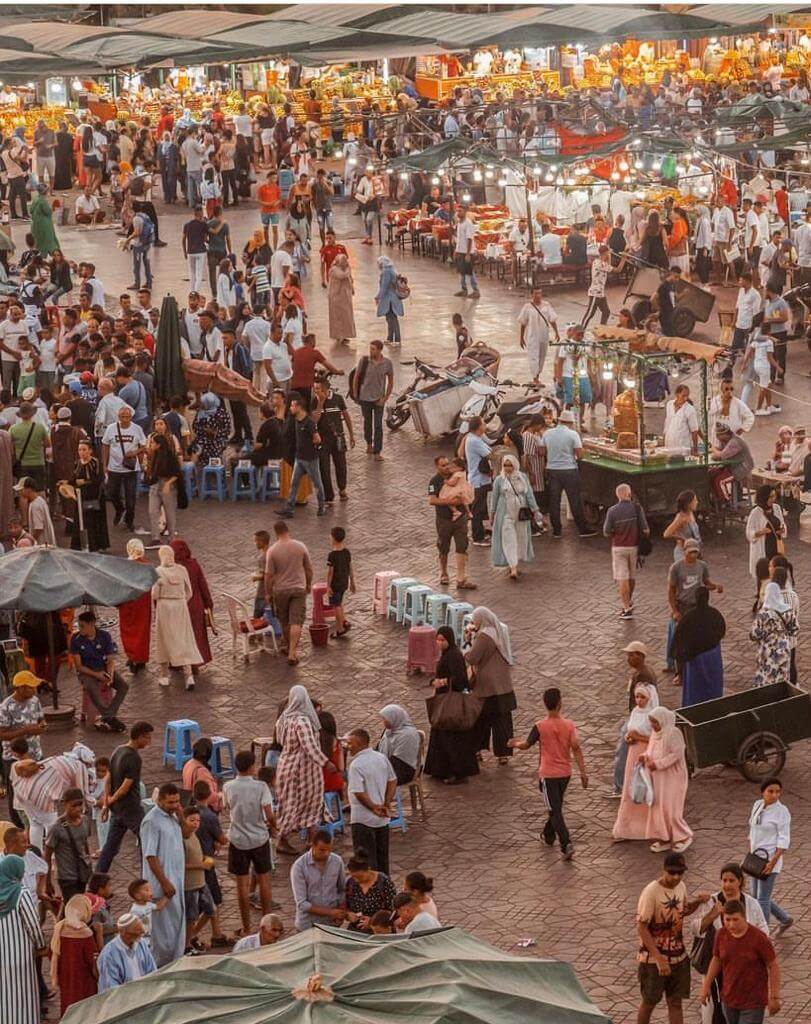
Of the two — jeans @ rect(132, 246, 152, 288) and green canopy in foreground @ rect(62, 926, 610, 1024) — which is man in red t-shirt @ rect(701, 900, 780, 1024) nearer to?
green canopy in foreground @ rect(62, 926, 610, 1024)

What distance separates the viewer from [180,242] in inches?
1513

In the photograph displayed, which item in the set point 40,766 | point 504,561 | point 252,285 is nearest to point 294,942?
point 40,766

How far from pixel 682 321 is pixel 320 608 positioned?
12155 millimetres

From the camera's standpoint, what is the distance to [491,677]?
49.3ft

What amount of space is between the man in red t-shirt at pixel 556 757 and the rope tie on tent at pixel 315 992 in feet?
17.4

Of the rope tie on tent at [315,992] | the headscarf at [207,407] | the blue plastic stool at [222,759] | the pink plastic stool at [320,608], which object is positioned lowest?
the blue plastic stool at [222,759]

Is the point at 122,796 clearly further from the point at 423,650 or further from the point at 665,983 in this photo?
the point at 423,650

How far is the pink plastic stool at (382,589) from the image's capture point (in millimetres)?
18578

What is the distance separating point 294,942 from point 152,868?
289 centimetres

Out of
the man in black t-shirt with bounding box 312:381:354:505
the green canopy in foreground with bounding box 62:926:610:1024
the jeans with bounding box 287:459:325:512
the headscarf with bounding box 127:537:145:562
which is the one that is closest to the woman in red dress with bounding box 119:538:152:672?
the headscarf with bounding box 127:537:145:562

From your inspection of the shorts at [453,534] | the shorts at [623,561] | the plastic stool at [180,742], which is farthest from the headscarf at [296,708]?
the shorts at [453,534]

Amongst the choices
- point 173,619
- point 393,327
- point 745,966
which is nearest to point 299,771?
point 173,619

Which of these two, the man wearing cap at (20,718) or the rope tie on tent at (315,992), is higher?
the rope tie on tent at (315,992)

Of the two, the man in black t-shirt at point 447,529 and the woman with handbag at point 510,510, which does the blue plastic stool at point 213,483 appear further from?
the woman with handbag at point 510,510
